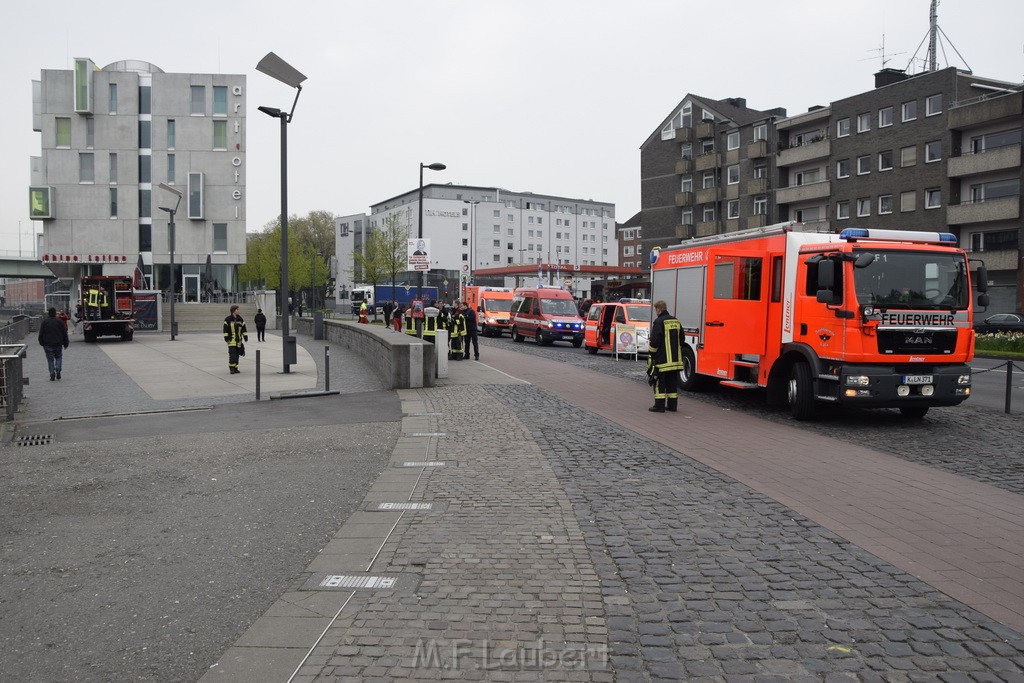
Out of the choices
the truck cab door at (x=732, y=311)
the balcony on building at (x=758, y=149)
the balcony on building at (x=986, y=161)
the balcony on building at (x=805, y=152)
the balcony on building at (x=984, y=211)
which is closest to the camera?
the truck cab door at (x=732, y=311)

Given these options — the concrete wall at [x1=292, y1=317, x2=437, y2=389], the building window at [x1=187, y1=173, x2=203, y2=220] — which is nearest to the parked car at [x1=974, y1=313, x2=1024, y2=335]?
the concrete wall at [x1=292, y1=317, x2=437, y2=389]

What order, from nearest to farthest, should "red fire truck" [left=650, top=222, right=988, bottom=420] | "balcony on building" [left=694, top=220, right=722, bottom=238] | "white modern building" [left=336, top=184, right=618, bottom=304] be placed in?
"red fire truck" [left=650, top=222, right=988, bottom=420]
"balcony on building" [left=694, top=220, right=722, bottom=238]
"white modern building" [left=336, top=184, right=618, bottom=304]

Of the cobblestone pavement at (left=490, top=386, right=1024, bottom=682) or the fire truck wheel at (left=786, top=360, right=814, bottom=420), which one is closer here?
the cobblestone pavement at (left=490, top=386, right=1024, bottom=682)

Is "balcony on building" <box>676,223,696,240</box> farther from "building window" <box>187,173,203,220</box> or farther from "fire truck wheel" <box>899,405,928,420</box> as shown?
"fire truck wheel" <box>899,405,928,420</box>

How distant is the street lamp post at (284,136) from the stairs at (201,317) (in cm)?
2555

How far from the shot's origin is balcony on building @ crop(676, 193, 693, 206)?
6662 centimetres

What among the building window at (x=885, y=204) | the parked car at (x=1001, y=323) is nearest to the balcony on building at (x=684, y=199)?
the building window at (x=885, y=204)

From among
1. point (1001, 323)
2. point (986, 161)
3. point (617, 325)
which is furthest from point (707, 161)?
point (617, 325)

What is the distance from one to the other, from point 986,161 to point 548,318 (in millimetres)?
27865

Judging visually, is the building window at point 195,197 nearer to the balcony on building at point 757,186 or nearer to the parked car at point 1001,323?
the balcony on building at point 757,186

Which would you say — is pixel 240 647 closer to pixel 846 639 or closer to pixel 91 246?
pixel 846 639

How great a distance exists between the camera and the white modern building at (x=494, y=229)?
118 meters

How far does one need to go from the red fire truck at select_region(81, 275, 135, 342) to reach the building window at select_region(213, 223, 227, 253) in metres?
26.9

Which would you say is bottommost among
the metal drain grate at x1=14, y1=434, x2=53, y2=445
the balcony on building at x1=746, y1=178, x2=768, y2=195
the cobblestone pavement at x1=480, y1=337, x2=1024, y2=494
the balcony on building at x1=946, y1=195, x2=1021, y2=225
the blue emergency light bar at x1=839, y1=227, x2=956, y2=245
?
the metal drain grate at x1=14, y1=434, x2=53, y2=445
